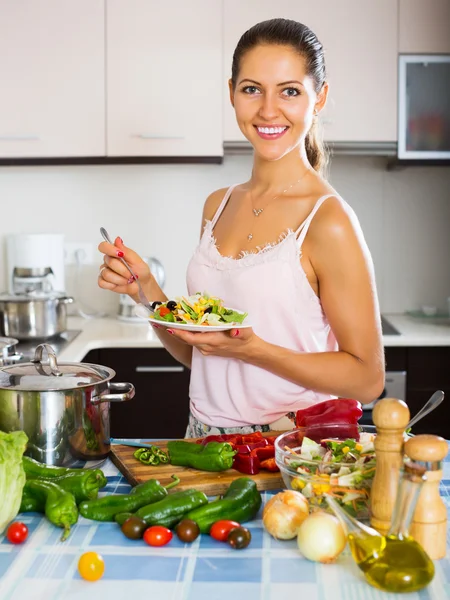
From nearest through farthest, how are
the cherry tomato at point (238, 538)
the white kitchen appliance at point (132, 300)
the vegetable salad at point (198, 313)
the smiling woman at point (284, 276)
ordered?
the cherry tomato at point (238, 538) < the vegetable salad at point (198, 313) < the smiling woman at point (284, 276) < the white kitchen appliance at point (132, 300)

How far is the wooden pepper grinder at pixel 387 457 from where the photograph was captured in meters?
1.08

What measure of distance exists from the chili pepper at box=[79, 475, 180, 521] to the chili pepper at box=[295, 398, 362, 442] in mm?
293

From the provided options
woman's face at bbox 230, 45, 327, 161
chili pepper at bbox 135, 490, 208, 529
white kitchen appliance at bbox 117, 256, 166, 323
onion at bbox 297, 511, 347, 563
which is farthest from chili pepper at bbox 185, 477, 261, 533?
white kitchen appliance at bbox 117, 256, 166, 323

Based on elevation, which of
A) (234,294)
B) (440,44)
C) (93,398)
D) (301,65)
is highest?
(440,44)

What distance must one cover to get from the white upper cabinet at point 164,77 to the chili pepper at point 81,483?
2060mm

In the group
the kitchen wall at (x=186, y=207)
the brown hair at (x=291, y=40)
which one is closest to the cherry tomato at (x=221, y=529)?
the brown hair at (x=291, y=40)

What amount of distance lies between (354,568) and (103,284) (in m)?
0.92

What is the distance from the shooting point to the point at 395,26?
312cm

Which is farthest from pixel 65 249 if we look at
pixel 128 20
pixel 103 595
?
pixel 103 595

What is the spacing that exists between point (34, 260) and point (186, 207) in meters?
0.70

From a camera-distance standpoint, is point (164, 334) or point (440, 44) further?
point (440, 44)

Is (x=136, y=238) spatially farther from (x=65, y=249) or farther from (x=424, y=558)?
(x=424, y=558)

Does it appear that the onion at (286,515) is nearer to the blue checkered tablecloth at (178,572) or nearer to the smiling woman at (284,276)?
the blue checkered tablecloth at (178,572)

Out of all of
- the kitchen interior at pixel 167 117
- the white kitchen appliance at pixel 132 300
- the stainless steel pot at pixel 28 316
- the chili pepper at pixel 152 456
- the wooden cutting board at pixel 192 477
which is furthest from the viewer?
the white kitchen appliance at pixel 132 300
